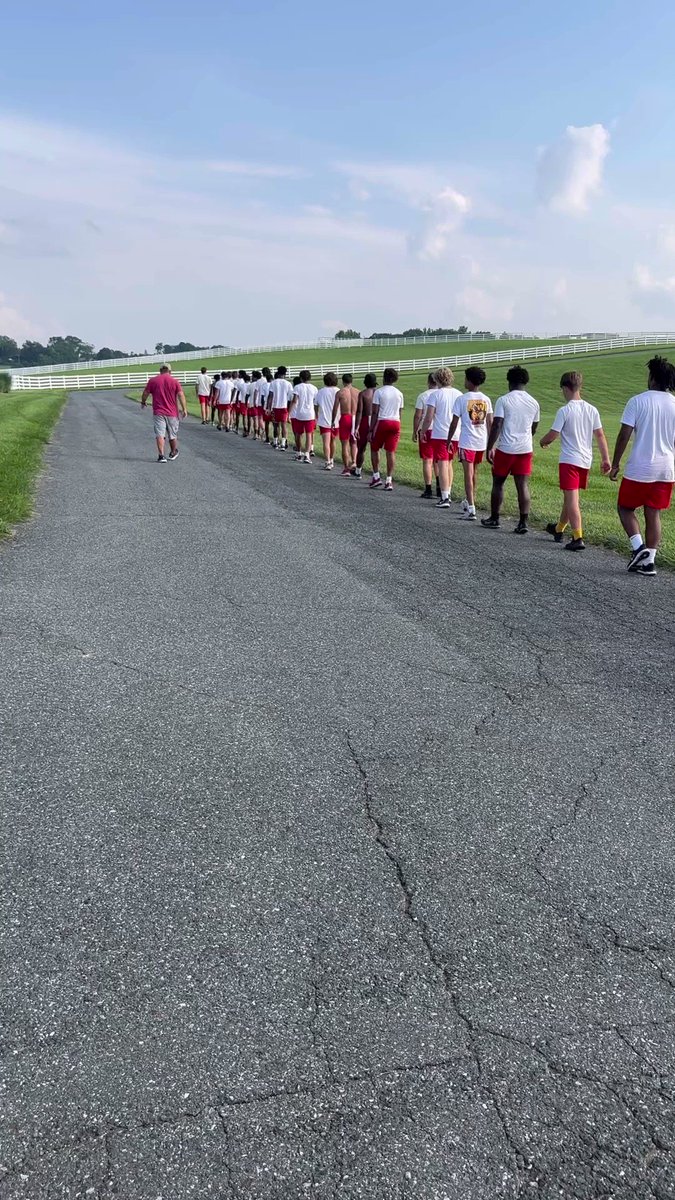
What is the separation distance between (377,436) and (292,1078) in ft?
46.6

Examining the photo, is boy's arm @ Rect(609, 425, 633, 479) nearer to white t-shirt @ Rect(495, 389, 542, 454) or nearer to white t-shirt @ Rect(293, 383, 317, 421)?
white t-shirt @ Rect(495, 389, 542, 454)

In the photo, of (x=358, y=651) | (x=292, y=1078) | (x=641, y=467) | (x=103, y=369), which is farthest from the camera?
(x=103, y=369)

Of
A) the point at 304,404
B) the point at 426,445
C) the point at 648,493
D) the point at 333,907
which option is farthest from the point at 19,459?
the point at 333,907

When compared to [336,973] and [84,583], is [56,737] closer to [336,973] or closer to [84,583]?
[336,973]

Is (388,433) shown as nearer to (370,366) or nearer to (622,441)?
(622,441)

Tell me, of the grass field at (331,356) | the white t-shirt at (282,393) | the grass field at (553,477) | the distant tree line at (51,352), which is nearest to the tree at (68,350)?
the distant tree line at (51,352)

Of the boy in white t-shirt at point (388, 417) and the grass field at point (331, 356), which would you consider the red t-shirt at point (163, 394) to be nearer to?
the boy in white t-shirt at point (388, 417)

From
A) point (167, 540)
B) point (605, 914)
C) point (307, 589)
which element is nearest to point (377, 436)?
point (167, 540)

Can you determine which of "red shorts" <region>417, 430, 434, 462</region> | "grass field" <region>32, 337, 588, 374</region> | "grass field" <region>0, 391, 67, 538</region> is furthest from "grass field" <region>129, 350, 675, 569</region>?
"grass field" <region>32, 337, 588, 374</region>

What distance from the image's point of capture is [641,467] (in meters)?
9.49

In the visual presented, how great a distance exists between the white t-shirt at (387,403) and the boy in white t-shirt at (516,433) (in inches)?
160

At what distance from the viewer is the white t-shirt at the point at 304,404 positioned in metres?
20.5

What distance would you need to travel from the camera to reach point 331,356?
10162 centimetres

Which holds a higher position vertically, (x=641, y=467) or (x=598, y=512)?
(x=641, y=467)
